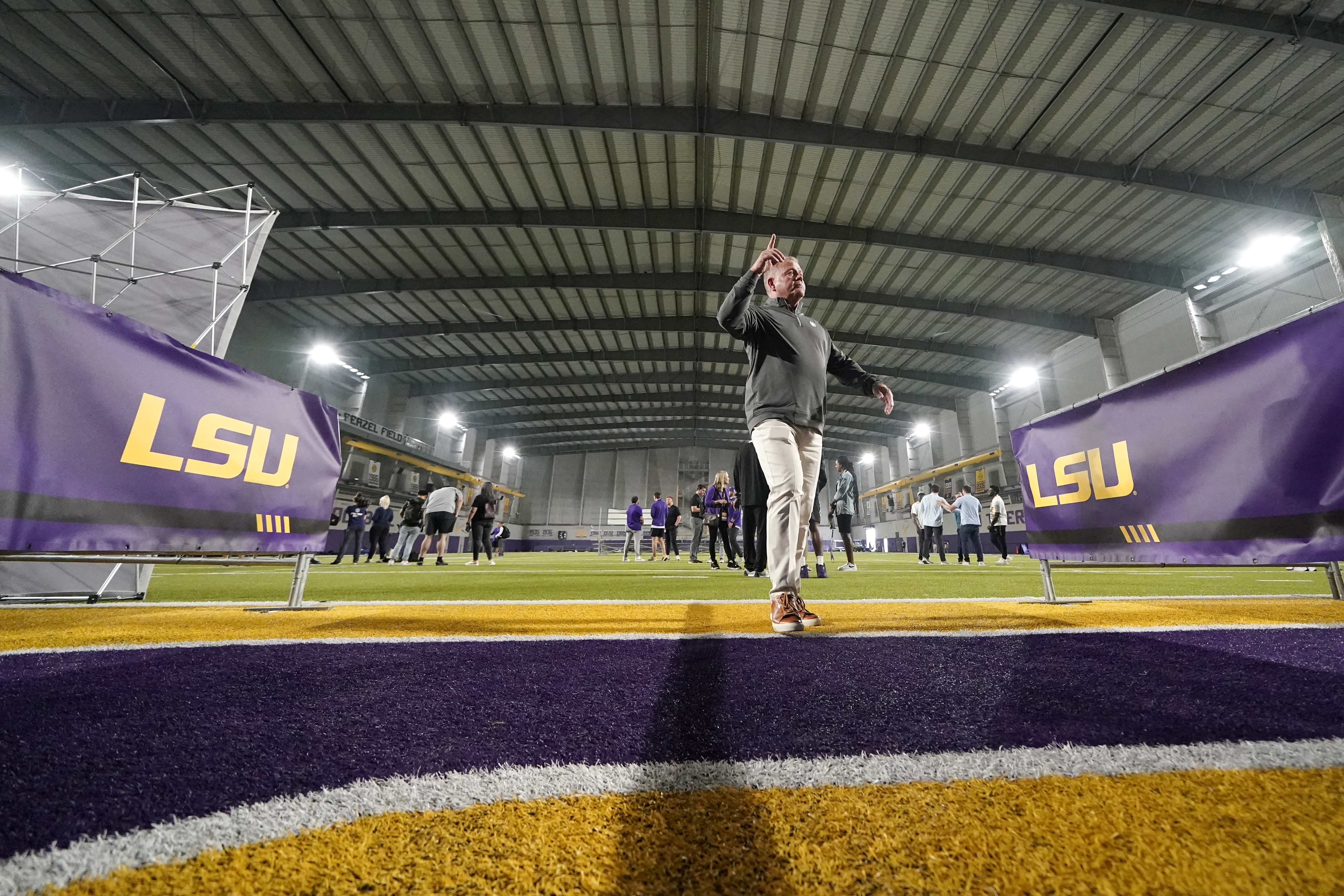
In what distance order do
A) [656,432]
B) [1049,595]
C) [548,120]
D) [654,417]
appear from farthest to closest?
[656,432]
[654,417]
[548,120]
[1049,595]

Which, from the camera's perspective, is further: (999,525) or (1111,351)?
(1111,351)

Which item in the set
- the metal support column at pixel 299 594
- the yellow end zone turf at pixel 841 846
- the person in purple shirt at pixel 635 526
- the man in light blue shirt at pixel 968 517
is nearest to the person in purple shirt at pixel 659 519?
the person in purple shirt at pixel 635 526

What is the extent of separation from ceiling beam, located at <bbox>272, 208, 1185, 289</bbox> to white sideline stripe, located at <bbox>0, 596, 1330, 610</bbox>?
10.6 m

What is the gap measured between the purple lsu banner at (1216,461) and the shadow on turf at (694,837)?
2.83 meters

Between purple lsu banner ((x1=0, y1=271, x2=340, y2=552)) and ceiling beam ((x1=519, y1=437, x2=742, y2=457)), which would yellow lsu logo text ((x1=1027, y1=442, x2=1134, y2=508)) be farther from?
ceiling beam ((x1=519, y1=437, x2=742, y2=457))

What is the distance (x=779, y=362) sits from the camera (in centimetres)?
269

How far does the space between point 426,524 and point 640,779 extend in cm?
1043

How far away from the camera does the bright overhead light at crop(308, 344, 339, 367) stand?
18.0 metres

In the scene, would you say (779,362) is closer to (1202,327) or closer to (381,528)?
(381,528)

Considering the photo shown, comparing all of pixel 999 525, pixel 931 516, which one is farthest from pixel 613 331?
pixel 999 525

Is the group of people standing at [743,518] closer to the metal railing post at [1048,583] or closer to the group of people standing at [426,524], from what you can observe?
the metal railing post at [1048,583]

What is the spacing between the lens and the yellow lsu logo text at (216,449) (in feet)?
8.10

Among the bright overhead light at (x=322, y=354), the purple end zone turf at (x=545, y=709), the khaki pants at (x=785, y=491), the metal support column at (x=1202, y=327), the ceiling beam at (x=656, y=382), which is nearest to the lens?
the purple end zone turf at (x=545, y=709)

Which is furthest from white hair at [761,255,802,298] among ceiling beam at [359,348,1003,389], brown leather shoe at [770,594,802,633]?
ceiling beam at [359,348,1003,389]
